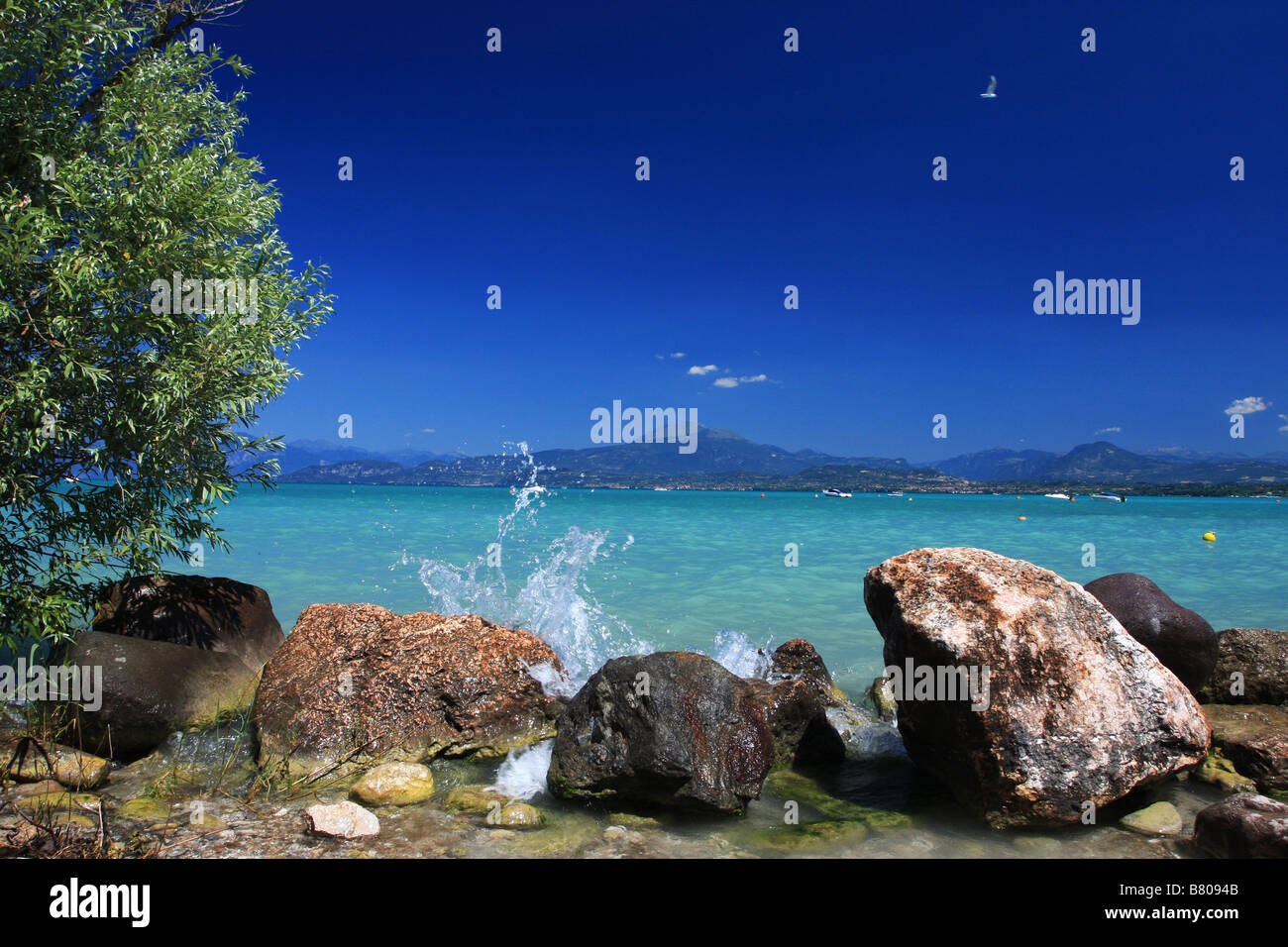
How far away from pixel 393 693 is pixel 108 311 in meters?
5.95

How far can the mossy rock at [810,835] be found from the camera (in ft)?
19.0

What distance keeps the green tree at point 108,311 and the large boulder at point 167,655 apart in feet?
1.99

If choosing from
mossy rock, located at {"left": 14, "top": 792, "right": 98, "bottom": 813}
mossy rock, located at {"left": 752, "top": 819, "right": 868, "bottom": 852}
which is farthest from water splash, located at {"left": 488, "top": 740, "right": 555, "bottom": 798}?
mossy rock, located at {"left": 14, "top": 792, "right": 98, "bottom": 813}

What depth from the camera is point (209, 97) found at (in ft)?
32.7

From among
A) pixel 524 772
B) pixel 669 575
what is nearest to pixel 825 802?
pixel 524 772

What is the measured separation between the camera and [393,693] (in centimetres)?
779

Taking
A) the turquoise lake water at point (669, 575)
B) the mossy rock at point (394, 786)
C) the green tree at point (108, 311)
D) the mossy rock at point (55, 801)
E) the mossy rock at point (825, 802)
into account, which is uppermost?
the green tree at point (108, 311)

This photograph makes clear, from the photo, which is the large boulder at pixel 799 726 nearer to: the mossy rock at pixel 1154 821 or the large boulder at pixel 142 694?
the mossy rock at pixel 1154 821

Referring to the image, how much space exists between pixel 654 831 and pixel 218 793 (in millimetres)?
4238

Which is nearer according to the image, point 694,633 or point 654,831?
point 654,831

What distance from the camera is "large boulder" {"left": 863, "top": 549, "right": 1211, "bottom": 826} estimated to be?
227 inches

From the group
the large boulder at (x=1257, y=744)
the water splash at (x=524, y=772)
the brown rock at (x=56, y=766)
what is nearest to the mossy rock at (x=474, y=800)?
the water splash at (x=524, y=772)
